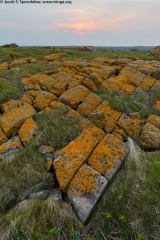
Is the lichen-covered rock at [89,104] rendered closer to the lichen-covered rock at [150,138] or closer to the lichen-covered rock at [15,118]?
the lichen-covered rock at [15,118]

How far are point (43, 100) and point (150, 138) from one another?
4.91 meters

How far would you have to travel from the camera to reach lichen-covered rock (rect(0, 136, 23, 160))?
648 centimetres

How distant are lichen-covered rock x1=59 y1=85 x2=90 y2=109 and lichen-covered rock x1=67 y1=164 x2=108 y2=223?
146 inches

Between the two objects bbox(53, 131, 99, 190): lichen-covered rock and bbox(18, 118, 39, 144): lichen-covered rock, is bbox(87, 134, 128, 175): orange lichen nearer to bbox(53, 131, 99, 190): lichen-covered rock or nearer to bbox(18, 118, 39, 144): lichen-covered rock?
bbox(53, 131, 99, 190): lichen-covered rock

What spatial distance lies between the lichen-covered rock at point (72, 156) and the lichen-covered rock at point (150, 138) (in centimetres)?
193

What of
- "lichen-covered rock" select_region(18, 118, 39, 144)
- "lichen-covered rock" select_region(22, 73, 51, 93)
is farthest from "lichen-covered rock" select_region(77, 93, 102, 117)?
"lichen-covered rock" select_region(22, 73, 51, 93)

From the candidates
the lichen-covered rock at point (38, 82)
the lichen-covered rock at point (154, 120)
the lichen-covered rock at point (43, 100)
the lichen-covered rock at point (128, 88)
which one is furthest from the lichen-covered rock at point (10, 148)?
the lichen-covered rock at point (128, 88)

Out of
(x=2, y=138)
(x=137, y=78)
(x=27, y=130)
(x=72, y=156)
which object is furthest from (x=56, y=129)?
(x=137, y=78)

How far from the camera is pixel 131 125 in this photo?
26.6 ft

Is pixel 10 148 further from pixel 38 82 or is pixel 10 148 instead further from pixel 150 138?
pixel 150 138

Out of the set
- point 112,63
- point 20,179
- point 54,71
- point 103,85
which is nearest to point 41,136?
point 20,179

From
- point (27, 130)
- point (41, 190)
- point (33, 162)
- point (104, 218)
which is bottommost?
point (104, 218)

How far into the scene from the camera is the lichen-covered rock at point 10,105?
331 inches

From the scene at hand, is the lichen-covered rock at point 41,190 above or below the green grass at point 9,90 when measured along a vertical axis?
below
